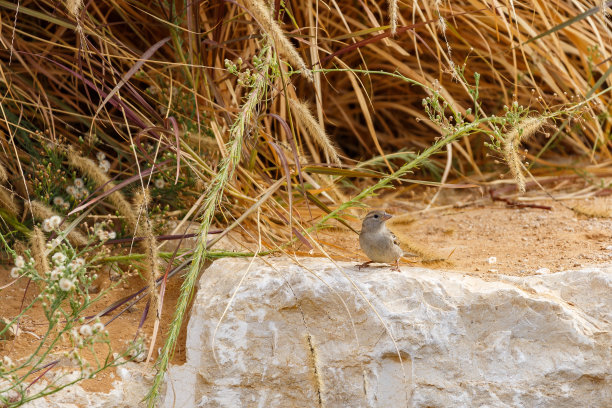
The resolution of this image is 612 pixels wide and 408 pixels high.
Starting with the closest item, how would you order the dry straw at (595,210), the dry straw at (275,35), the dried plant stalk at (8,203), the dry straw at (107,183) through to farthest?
1. the dry straw at (275,35)
2. the dry straw at (107,183)
3. the dried plant stalk at (8,203)
4. the dry straw at (595,210)

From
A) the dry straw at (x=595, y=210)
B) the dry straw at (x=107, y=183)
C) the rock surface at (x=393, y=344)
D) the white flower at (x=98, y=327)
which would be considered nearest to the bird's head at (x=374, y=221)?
the rock surface at (x=393, y=344)

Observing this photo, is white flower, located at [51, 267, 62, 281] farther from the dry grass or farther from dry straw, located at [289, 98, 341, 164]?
dry straw, located at [289, 98, 341, 164]

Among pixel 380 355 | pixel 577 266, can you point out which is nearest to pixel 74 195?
pixel 380 355

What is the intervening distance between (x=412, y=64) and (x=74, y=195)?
2.52 metres

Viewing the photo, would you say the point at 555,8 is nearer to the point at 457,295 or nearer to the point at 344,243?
the point at 344,243

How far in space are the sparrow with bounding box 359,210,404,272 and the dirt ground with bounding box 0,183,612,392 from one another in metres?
0.25

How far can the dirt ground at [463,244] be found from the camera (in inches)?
112

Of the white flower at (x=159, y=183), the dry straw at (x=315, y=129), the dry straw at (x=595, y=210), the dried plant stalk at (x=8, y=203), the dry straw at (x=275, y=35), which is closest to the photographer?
the dry straw at (x=275, y=35)

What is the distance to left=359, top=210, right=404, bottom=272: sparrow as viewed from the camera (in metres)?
2.87

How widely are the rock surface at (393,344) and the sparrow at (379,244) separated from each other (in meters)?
0.16

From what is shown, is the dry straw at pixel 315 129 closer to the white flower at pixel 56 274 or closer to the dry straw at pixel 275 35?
the dry straw at pixel 275 35

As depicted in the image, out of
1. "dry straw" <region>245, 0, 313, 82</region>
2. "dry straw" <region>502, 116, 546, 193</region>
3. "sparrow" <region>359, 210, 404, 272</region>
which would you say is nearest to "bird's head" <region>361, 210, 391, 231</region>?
"sparrow" <region>359, 210, 404, 272</region>

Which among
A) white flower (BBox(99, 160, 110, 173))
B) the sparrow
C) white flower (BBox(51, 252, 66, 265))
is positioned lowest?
the sparrow

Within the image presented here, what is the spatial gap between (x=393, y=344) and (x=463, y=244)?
1.14m
